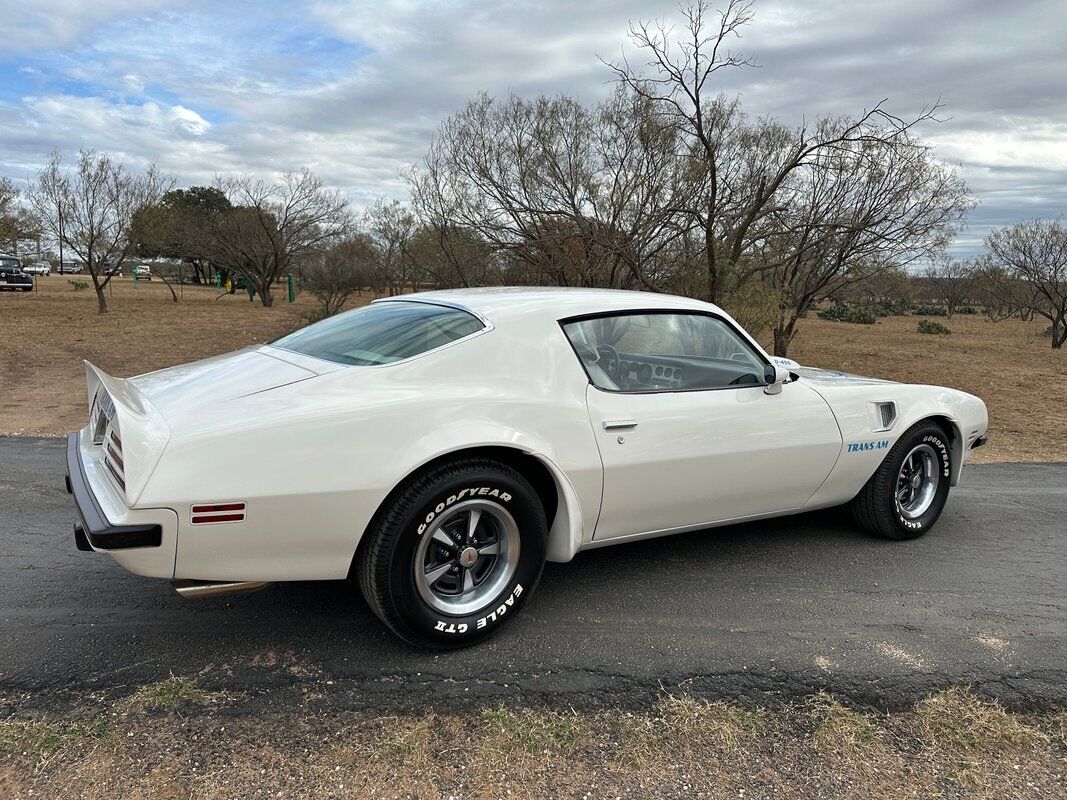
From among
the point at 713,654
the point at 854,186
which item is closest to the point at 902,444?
the point at 713,654

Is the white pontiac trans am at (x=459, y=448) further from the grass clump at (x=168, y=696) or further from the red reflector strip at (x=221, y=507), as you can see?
the grass clump at (x=168, y=696)

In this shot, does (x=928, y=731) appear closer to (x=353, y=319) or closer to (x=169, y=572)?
(x=169, y=572)

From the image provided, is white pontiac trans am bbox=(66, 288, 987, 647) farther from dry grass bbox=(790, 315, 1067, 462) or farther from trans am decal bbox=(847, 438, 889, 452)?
dry grass bbox=(790, 315, 1067, 462)

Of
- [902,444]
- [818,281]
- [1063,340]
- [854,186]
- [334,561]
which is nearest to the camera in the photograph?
[334,561]

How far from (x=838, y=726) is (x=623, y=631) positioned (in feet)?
3.02

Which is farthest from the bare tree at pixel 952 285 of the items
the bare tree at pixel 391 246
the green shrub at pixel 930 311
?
the bare tree at pixel 391 246

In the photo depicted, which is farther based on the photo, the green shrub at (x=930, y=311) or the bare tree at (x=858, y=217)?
the green shrub at (x=930, y=311)

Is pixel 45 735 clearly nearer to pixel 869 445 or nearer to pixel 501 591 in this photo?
pixel 501 591

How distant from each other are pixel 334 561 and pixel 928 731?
2.13 metres

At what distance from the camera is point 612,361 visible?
3.54 metres

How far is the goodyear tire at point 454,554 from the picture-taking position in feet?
8.95

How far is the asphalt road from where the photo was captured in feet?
9.06

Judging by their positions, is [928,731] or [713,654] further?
[713,654]

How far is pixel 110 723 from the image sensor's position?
245 cm
